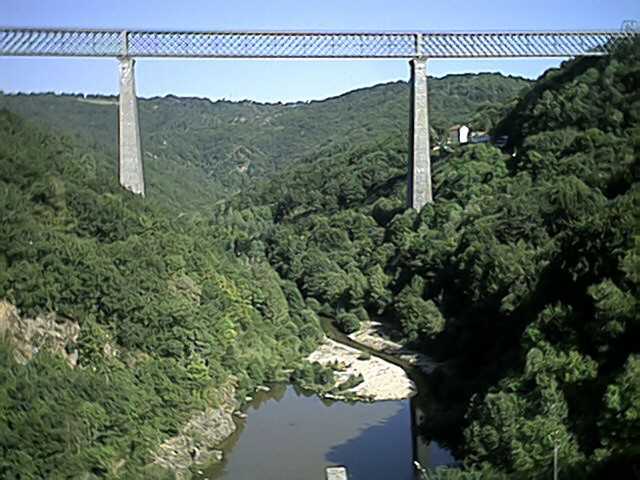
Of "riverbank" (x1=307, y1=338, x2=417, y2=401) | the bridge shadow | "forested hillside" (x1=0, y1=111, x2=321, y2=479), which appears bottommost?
the bridge shadow

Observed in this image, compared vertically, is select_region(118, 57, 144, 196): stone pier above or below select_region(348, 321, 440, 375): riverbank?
above

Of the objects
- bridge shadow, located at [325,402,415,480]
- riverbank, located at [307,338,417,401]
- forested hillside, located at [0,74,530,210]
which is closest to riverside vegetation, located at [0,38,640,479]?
riverbank, located at [307,338,417,401]

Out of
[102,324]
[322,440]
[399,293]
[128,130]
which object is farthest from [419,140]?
[102,324]

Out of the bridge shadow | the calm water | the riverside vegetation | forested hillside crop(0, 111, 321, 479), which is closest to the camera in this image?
the riverside vegetation

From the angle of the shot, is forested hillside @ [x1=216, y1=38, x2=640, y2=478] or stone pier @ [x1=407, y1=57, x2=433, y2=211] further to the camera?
stone pier @ [x1=407, y1=57, x2=433, y2=211]

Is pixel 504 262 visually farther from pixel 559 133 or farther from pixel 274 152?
pixel 274 152

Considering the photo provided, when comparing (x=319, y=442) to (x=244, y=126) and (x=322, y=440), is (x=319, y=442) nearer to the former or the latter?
(x=322, y=440)

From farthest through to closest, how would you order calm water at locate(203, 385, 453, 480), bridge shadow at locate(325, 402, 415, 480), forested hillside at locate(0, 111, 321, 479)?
1. calm water at locate(203, 385, 453, 480)
2. bridge shadow at locate(325, 402, 415, 480)
3. forested hillside at locate(0, 111, 321, 479)

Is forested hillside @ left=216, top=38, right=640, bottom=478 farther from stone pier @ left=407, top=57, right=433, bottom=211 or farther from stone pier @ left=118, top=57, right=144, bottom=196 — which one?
stone pier @ left=118, top=57, right=144, bottom=196
